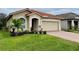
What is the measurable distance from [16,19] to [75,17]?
84 cm

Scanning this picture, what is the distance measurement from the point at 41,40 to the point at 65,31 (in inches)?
14.4

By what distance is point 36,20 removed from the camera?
1067 cm

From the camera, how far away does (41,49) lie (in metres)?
10.6

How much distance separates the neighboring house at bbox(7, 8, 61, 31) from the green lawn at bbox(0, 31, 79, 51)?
142 mm

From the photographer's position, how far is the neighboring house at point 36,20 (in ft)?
34.9

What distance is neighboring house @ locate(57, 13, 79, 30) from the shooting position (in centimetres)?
1067

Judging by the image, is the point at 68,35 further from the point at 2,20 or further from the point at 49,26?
the point at 2,20

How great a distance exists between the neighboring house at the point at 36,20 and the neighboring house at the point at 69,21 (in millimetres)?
63

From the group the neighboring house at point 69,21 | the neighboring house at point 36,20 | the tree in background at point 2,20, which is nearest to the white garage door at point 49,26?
the neighboring house at point 36,20

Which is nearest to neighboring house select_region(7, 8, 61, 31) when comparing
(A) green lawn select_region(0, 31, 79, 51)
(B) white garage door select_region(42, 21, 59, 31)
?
(B) white garage door select_region(42, 21, 59, 31)
